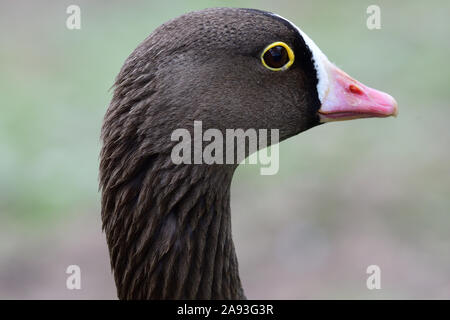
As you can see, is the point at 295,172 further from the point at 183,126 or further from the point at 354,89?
the point at 183,126

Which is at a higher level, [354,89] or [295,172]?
[354,89]

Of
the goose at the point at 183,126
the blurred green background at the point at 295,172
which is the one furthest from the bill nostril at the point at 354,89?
the blurred green background at the point at 295,172

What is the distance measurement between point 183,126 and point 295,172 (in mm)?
4538

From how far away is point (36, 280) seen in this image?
6.42 metres

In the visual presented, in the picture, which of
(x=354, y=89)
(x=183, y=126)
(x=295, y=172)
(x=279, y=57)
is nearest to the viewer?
(x=183, y=126)

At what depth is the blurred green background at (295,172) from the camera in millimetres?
6352

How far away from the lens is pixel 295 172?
7.50 metres

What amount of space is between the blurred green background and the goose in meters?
3.09

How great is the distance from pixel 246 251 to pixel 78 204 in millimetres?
1878

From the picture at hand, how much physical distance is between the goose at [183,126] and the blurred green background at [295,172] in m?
3.09

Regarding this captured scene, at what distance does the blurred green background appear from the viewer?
6352mm

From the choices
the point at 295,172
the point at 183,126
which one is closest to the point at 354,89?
the point at 183,126

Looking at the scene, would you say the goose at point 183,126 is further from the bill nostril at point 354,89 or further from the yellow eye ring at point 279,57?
the bill nostril at point 354,89

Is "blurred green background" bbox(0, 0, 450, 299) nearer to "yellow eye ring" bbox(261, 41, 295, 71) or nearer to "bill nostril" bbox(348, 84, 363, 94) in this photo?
"bill nostril" bbox(348, 84, 363, 94)
